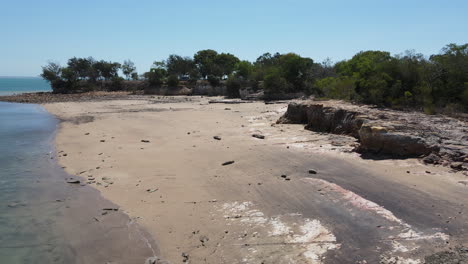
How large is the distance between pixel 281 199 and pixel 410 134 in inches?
210

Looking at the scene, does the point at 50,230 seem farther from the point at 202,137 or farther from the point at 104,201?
the point at 202,137

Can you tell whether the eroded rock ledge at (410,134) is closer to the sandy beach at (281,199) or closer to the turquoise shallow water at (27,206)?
the sandy beach at (281,199)

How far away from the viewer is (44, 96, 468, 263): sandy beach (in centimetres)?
571

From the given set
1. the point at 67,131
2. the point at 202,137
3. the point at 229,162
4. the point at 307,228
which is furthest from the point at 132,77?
the point at 307,228

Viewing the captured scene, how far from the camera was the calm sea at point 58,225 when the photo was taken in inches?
231

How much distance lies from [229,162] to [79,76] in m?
70.9

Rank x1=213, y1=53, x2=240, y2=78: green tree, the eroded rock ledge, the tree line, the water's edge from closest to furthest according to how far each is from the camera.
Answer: the water's edge → the eroded rock ledge → the tree line → x1=213, y1=53, x2=240, y2=78: green tree

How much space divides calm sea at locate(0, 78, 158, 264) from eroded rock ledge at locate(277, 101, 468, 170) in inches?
311

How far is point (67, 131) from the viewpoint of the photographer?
1966cm

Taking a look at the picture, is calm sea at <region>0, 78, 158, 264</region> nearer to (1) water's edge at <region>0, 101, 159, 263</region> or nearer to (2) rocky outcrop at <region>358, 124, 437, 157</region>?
(1) water's edge at <region>0, 101, 159, 263</region>

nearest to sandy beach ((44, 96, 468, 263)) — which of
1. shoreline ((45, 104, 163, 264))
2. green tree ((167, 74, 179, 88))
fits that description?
shoreline ((45, 104, 163, 264))

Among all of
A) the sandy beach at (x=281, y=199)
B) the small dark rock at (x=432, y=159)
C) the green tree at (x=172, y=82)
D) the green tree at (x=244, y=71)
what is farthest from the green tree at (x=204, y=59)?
the small dark rock at (x=432, y=159)

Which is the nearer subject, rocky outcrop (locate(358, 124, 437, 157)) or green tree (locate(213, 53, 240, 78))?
rocky outcrop (locate(358, 124, 437, 157))

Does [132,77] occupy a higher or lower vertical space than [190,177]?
higher
